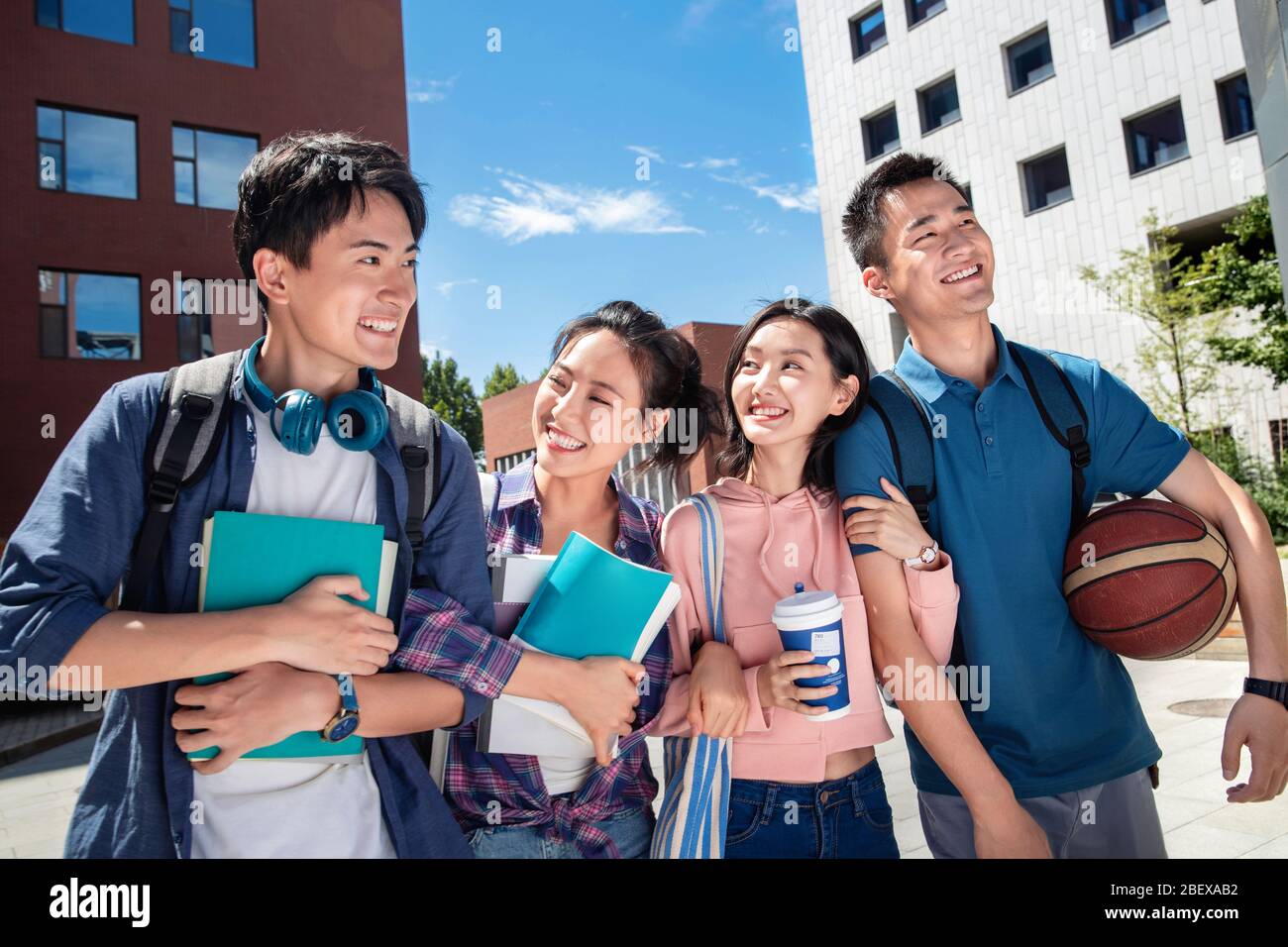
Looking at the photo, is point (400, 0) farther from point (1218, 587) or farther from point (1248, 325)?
point (1218, 587)

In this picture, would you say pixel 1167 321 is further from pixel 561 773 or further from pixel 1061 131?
pixel 561 773

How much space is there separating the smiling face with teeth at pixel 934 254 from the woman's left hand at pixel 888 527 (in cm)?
62

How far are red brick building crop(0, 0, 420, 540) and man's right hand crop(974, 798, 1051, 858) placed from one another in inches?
682

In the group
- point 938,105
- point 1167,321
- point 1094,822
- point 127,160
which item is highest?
point 938,105

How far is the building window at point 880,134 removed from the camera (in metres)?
25.0

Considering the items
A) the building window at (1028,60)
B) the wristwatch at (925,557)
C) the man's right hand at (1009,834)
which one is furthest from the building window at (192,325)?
the building window at (1028,60)

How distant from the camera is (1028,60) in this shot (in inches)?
872

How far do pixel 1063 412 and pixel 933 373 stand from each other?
35cm

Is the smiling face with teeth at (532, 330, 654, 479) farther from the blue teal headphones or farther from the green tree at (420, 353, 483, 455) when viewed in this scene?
the green tree at (420, 353, 483, 455)

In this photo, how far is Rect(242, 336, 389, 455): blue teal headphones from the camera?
1.66m

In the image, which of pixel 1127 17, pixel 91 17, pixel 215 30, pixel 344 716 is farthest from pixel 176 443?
pixel 1127 17

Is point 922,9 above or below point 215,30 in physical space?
above

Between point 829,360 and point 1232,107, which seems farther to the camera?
point 1232,107
